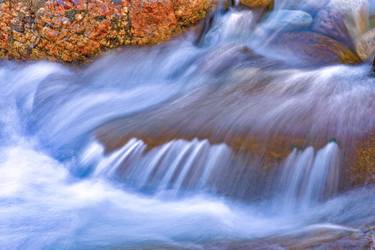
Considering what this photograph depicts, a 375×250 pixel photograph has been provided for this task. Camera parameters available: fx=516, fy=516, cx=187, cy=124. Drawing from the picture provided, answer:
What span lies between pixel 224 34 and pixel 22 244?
366 cm

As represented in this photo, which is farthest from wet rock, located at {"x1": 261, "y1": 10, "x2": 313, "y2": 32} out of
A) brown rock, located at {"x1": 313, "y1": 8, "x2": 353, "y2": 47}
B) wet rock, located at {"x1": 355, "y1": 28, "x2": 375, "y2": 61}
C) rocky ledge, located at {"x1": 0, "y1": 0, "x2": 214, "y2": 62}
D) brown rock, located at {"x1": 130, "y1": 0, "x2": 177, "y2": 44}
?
brown rock, located at {"x1": 130, "y1": 0, "x2": 177, "y2": 44}

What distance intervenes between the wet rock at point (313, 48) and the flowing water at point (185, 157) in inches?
6.6

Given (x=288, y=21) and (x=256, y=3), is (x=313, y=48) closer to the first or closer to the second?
(x=288, y=21)

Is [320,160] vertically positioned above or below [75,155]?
above

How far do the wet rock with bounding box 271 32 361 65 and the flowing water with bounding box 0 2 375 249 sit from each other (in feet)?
0.55

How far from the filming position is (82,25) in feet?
21.6

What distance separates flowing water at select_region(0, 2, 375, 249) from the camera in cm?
426

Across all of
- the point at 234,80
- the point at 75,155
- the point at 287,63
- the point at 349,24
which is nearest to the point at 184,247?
the point at 75,155

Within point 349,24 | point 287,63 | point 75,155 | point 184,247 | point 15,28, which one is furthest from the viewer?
point 15,28

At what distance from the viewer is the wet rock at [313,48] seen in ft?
18.7

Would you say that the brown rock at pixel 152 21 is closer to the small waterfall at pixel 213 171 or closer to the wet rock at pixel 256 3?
the wet rock at pixel 256 3

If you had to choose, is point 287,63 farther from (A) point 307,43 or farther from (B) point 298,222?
(B) point 298,222

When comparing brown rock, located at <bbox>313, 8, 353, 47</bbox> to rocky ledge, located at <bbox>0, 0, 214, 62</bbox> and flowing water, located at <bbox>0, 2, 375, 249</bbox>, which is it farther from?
rocky ledge, located at <bbox>0, 0, 214, 62</bbox>

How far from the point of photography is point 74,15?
6.57 m
